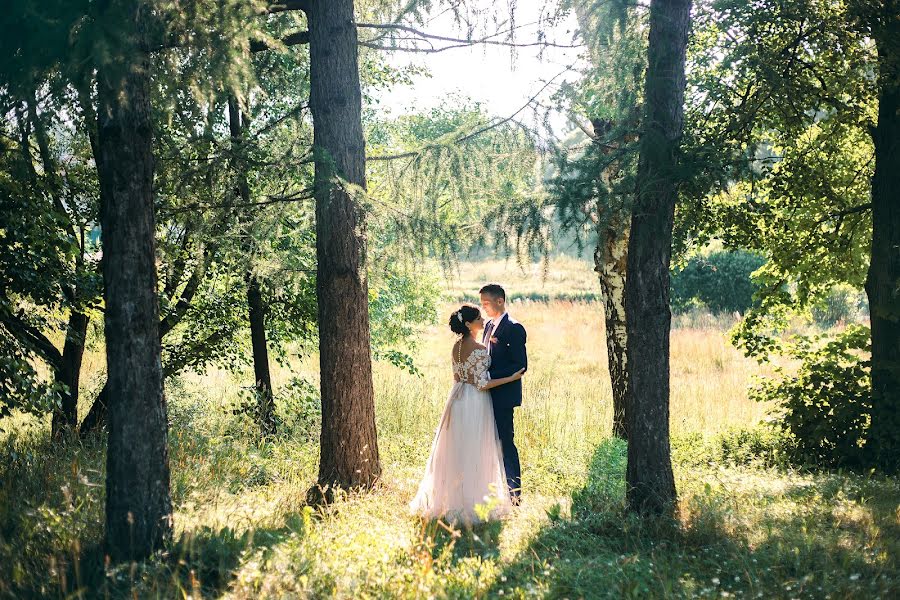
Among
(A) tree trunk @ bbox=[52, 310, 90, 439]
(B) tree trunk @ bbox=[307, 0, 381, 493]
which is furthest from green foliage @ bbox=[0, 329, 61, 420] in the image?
(A) tree trunk @ bbox=[52, 310, 90, 439]

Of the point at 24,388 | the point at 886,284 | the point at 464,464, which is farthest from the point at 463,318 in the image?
the point at 886,284

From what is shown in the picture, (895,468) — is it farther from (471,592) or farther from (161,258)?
(161,258)

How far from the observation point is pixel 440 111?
960 inches

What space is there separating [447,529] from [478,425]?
4.39 feet

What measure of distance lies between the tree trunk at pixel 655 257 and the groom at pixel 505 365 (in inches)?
46.4

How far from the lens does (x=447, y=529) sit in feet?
19.0

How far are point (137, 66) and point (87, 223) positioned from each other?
4749 mm

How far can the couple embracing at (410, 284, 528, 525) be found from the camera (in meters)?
6.83

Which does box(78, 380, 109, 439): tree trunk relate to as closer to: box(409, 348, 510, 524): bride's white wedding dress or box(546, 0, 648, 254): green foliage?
box(409, 348, 510, 524): bride's white wedding dress

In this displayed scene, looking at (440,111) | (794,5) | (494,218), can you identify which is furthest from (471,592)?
(440,111)

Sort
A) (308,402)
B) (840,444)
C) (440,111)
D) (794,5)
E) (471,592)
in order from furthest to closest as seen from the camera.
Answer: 1. (440,111)
2. (308,402)
3. (840,444)
4. (794,5)
5. (471,592)

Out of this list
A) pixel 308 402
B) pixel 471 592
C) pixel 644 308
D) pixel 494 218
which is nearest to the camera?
pixel 471 592

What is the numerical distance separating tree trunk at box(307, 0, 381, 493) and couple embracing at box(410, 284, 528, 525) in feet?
2.38

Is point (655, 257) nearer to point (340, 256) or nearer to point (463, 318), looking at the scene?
point (463, 318)
